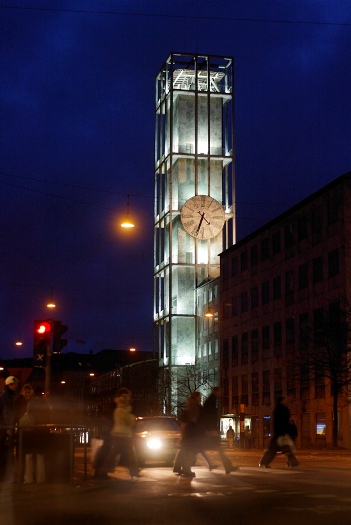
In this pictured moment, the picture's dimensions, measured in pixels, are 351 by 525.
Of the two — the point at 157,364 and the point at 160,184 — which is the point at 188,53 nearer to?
the point at 160,184

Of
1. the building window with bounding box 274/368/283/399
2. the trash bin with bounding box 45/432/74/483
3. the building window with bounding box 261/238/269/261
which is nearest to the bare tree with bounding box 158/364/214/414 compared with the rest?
the building window with bounding box 274/368/283/399

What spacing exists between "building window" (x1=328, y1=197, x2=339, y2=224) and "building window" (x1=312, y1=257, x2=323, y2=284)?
11.2ft

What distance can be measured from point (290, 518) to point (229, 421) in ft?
251

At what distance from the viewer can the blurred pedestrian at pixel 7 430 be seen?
17.1 m

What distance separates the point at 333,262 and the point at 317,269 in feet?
9.87

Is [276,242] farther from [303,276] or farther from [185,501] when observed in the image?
[185,501]

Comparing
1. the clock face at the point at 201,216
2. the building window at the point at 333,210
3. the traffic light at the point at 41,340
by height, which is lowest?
the traffic light at the point at 41,340

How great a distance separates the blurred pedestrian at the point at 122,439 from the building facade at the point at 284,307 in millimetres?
42134

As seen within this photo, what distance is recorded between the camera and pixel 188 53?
4222 inches

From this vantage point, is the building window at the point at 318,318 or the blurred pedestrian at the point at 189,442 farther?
the building window at the point at 318,318

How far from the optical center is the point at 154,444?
24.8 m

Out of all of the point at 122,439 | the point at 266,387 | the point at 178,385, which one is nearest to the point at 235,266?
the point at 266,387

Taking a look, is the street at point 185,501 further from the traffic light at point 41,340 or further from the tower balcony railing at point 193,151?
the tower balcony railing at point 193,151

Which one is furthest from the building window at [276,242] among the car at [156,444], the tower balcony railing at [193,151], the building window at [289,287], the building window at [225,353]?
the car at [156,444]
